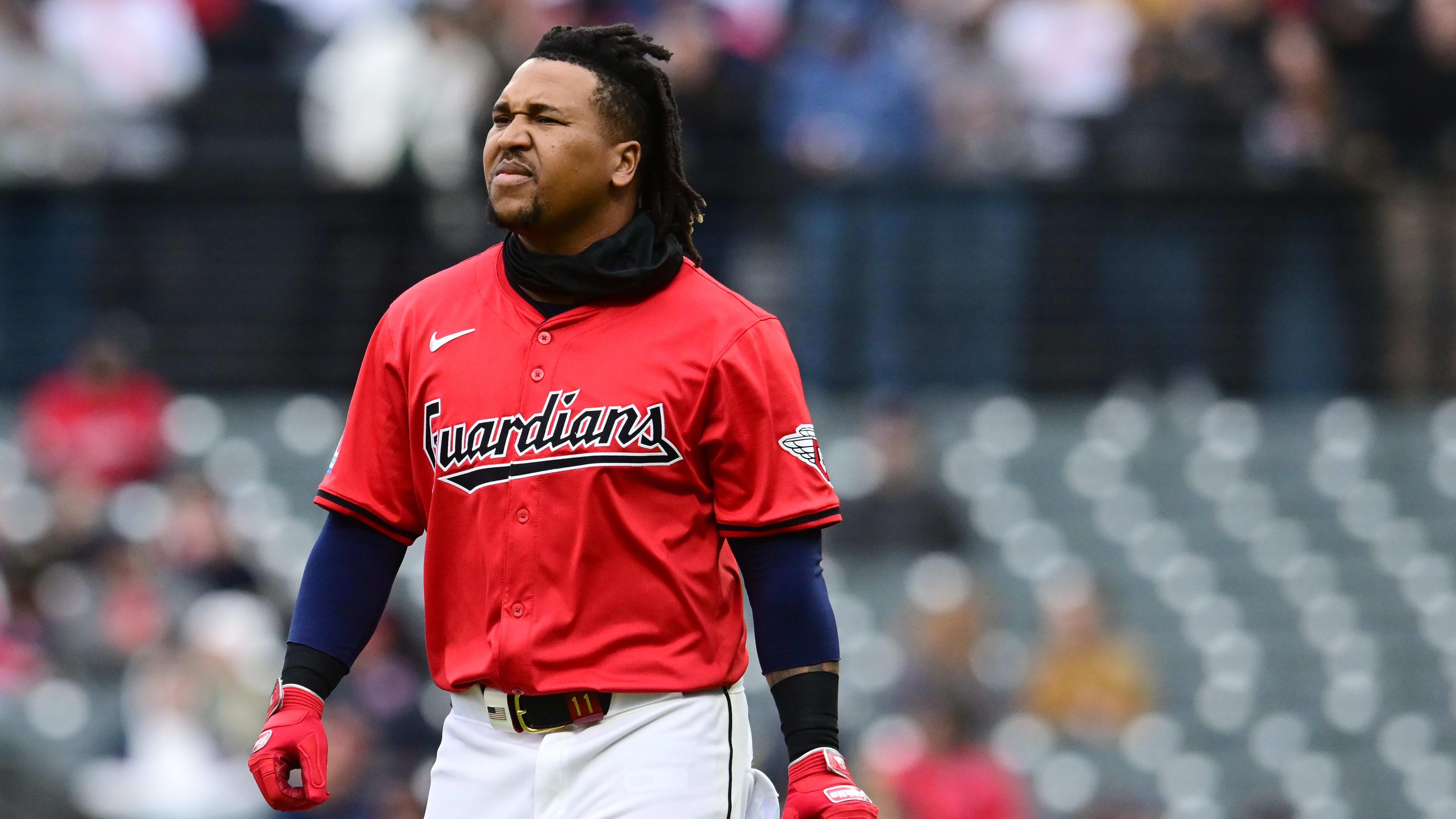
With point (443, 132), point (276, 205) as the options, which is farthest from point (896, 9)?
point (276, 205)

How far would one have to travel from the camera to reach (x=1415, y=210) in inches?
430

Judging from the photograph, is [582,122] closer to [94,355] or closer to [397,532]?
[397,532]

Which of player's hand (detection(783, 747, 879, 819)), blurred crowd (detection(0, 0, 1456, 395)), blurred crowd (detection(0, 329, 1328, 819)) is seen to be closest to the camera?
player's hand (detection(783, 747, 879, 819))

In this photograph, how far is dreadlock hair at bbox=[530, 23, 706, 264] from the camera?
3689 mm

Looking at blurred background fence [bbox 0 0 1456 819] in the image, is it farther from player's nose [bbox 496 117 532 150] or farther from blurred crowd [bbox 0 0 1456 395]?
player's nose [bbox 496 117 532 150]

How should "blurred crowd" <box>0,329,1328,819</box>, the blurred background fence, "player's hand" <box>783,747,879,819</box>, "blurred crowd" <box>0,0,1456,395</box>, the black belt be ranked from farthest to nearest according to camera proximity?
"blurred crowd" <box>0,0,1456,395</box> → the blurred background fence → "blurred crowd" <box>0,329,1328,819</box> → the black belt → "player's hand" <box>783,747,879,819</box>

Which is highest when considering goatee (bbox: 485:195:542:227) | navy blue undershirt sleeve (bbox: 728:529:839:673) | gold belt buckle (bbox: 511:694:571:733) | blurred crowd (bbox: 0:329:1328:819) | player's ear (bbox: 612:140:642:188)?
player's ear (bbox: 612:140:642:188)

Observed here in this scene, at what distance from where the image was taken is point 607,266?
11.9 ft

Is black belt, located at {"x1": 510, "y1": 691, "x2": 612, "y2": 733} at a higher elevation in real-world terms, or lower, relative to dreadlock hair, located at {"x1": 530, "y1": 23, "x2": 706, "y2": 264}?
lower

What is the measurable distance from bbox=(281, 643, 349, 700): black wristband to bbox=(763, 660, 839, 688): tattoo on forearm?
0.71 m

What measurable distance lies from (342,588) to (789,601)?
771mm

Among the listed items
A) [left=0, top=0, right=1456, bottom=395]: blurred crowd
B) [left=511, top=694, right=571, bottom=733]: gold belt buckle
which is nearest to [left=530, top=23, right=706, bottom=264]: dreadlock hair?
[left=511, top=694, right=571, bottom=733]: gold belt buckle

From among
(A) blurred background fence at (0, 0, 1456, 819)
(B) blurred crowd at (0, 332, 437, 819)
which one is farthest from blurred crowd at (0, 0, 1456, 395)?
(B) blurred crowd at (0, 332, 437, 819)

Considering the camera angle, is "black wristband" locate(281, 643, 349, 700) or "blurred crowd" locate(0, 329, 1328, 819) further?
"blurred crowd" locate(0, 329, 1328, 819)
